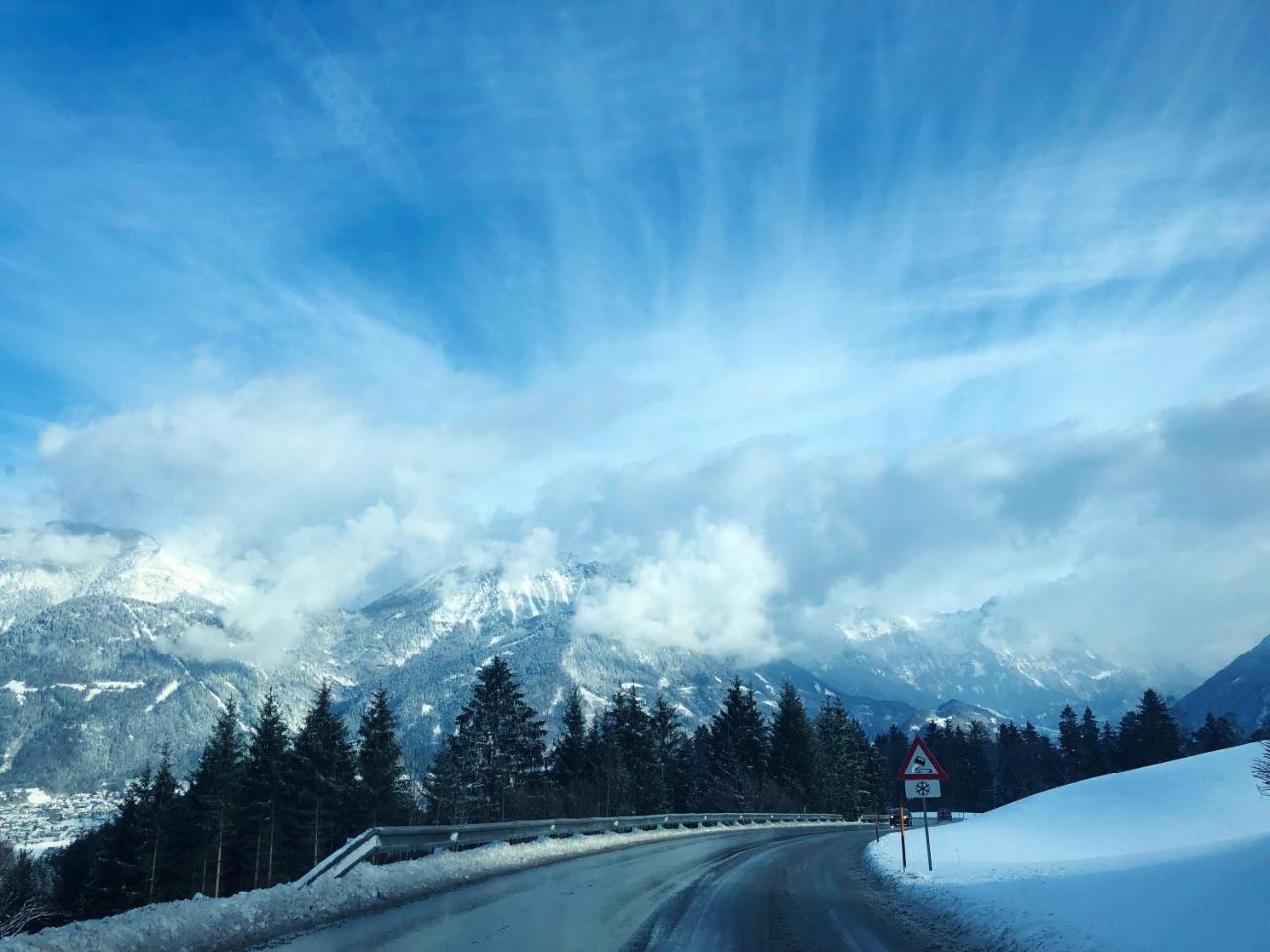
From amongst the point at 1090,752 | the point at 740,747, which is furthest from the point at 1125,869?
the point at 1090,752

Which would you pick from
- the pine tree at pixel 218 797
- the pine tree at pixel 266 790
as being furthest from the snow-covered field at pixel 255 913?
the pine tree at pixel 266 790

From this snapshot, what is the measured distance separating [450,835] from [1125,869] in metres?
15.1

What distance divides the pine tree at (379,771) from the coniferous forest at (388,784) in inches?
4.1

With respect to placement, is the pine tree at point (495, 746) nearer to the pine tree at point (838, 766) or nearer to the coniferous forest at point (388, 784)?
the coniferous forest at point (388, 784)

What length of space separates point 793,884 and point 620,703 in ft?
166

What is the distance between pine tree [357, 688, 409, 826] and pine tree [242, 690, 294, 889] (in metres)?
4.64

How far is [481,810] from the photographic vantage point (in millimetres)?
49750

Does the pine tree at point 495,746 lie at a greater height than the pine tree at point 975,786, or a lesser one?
greater

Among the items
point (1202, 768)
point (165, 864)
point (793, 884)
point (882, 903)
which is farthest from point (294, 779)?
point (1202, 768)

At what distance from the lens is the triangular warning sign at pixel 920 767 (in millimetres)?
19172

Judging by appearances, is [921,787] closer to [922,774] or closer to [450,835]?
[922,774]

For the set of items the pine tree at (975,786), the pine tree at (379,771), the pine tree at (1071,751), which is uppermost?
the pine tree at (379,771)

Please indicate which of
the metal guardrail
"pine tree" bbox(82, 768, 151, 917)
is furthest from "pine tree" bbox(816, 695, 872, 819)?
"pine tree" bbox(82, 768, 151, 917)

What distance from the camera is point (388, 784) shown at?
2012 inches
